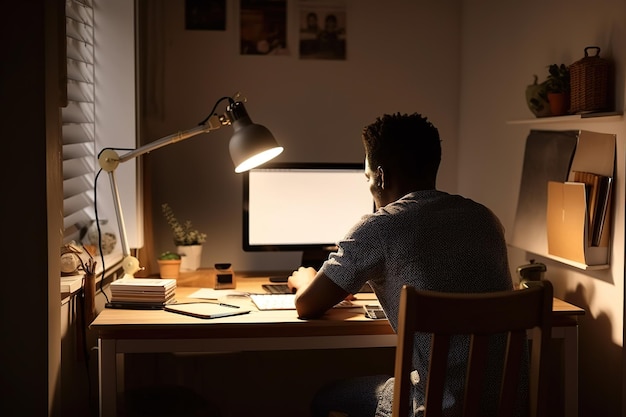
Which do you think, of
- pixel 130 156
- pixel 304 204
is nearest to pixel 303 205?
pixel 304 204

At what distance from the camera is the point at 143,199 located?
307 centimetres

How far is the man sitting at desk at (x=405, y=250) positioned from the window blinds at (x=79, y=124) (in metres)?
1.00

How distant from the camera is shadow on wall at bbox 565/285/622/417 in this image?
2.45 metres

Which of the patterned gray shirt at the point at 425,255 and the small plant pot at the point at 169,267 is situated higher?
the patterned gray shirt at the point at 425,255

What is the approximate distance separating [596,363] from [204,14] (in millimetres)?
1912

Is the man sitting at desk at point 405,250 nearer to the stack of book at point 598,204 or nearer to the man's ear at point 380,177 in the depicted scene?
the man's ear at point 380,177

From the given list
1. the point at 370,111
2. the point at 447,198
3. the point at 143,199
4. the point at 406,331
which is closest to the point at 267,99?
the point at 370,111

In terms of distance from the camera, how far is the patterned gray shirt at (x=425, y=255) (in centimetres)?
191

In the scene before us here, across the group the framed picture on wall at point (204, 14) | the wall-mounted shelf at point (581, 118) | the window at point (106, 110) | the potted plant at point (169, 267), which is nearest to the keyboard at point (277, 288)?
the potted plant at point (169, 267)

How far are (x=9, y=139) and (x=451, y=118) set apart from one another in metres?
2.10

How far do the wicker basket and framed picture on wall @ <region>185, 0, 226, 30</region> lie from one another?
4.67ft

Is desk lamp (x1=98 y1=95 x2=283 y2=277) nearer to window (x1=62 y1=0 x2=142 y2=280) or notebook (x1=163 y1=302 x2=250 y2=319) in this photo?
window (x1=62 y1=0 x2=142 y2=280)

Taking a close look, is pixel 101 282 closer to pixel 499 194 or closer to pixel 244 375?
pixel 244 375

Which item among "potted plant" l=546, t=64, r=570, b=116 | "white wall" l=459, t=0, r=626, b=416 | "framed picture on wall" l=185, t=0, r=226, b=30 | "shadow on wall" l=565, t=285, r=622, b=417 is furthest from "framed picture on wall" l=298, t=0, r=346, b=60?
"shadow on wall" l=565, t=285, r=622, b=417
